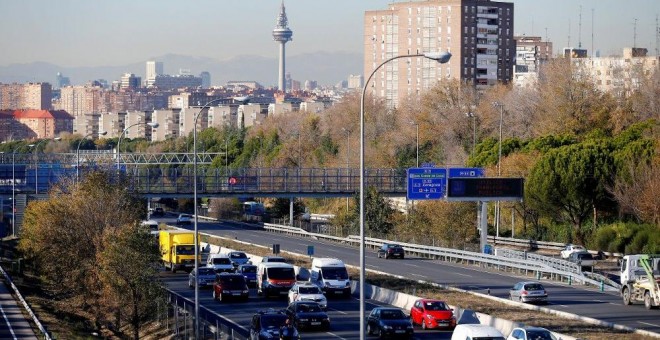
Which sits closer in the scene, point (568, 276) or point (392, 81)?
point (568, 276)

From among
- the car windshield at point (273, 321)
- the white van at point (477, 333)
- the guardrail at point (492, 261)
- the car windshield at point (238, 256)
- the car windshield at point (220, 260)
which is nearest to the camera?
the white van at point (477, 333)

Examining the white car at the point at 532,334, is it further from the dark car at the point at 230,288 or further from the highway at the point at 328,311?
the dark car at the point at 230,288

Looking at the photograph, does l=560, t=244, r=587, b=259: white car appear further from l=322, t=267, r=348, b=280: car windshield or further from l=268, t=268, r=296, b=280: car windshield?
l=268, t=268, r=296, b=280: car windshield

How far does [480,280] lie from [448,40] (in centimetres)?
10719

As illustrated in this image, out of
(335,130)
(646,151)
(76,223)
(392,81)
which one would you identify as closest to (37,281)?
(76,223)

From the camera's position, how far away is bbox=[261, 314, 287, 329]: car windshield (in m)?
38.1

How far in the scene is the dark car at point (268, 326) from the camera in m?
37.3

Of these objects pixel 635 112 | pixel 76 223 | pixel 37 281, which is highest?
pixel 635 112

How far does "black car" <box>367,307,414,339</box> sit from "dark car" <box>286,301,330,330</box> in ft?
7.18

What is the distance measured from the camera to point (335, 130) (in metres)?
147

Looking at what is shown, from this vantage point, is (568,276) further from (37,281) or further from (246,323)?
(37,281)

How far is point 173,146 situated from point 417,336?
148 m

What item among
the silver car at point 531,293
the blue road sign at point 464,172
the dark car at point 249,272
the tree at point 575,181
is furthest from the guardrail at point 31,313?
the tree at point 575,181

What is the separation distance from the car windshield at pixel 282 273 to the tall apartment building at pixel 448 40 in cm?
10534
